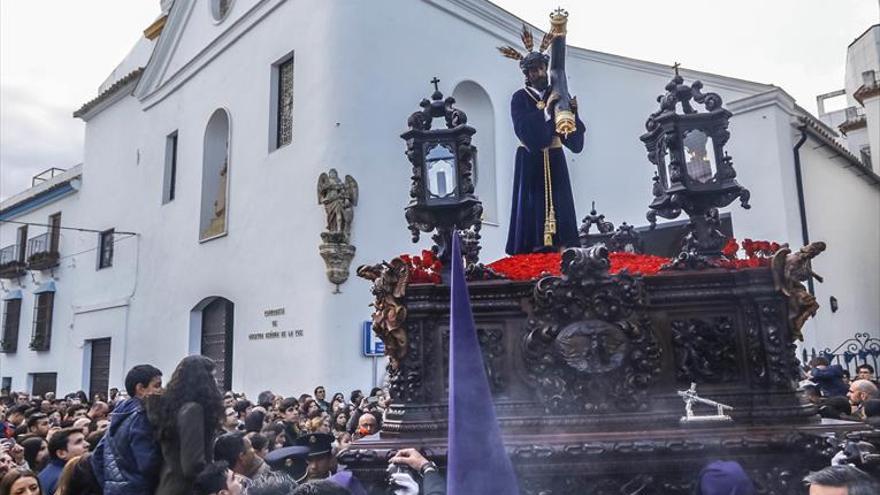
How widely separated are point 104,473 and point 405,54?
9.87 meters

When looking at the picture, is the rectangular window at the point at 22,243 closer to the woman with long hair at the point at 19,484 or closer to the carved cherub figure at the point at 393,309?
the woman with long hair at the point at 19,484

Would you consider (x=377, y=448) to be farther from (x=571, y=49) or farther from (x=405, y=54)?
(x=571, y=49)

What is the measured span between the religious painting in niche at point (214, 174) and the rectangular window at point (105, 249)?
572cm

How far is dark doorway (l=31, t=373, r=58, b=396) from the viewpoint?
2063 centimetres

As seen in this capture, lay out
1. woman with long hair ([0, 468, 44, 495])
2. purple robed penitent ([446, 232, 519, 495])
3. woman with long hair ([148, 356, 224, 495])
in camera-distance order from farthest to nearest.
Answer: woman with long hair ([0, 468, 44, 495]) < woman with long hair ([148, 356, 224, 495]) < purple robed penitent ([446, 232, 519, 495])

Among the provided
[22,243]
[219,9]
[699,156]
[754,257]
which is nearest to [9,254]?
[22,243]

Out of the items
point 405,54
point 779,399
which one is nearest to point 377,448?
point 779,399

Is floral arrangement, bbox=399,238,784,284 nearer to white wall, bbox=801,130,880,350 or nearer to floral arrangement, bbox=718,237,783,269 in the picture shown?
floral arrangement, bbox=718,237,783,269

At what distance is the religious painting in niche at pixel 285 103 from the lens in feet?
41.4

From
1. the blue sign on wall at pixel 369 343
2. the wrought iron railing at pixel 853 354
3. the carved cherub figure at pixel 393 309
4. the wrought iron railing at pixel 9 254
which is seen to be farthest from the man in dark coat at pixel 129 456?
the wrought iron railing at pixel 9 254

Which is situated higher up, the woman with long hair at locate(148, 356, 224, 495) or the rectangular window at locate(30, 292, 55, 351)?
the rectangular window at locate(30, 292, 55, 351)

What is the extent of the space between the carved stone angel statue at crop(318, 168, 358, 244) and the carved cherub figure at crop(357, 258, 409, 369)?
7.02m

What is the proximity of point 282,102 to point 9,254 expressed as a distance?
1770cm

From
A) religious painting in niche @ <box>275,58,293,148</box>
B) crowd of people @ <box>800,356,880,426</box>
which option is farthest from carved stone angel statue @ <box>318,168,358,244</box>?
crowd of people @ <box>800,356,880,426</box>
